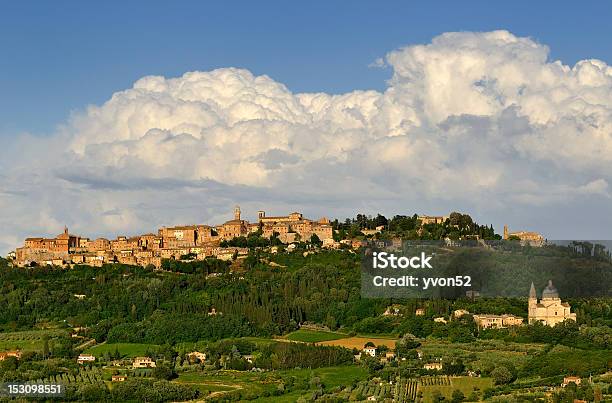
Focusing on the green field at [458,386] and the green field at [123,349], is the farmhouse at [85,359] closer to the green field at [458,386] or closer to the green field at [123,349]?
the green field at [123,349]

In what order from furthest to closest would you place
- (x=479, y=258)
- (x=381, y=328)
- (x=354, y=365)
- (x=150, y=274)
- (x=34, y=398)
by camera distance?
(x=150, y=274)
(x=479, y=258)
(x=381, y=328)
(x=354, y=365)
(x=34, y=398)

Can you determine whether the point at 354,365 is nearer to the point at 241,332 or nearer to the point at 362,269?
the point at 241,332

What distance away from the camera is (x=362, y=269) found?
7500 cm

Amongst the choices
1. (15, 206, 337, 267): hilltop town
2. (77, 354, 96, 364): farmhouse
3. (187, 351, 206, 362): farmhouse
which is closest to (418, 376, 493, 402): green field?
(187, 351, 206, 362): farmhouse

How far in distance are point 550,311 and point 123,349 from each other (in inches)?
943

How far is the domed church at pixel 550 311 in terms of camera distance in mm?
60688

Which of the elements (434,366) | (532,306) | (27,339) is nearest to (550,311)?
(532,306)

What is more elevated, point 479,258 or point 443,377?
point 479,258

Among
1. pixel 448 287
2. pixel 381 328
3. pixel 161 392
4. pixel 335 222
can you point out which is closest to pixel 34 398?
pixel 161 392

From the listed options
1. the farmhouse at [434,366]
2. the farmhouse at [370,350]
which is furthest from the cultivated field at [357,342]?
the farmhouse at [434,366]

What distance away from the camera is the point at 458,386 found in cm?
4762

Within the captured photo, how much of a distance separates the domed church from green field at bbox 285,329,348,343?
1083 centimetres

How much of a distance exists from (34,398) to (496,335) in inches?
981

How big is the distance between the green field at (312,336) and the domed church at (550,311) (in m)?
10.8
